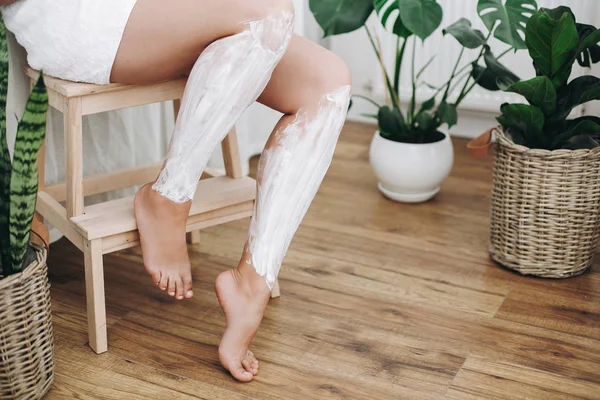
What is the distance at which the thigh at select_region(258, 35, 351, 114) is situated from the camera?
1.48 metres

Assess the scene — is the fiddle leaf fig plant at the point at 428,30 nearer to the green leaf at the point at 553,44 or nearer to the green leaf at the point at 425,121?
the green leaf at the point at 425,121

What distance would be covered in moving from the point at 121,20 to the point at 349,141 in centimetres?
146

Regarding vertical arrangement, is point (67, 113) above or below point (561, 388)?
above

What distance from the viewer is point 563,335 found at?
1.56 metres

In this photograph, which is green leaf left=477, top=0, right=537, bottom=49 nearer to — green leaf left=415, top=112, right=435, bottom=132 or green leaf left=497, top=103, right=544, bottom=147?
green leaf left=497, top=103, right=544, bottom=147

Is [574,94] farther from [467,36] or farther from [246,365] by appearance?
[246,365]

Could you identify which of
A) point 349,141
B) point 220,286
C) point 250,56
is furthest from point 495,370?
point 349,141

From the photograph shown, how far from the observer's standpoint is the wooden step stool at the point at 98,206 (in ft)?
4.70

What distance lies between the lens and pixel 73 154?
1.45m

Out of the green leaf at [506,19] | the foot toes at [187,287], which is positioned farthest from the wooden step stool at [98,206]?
the green leaf at [506,19]

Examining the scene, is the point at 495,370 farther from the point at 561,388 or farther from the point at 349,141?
the point at 349,141

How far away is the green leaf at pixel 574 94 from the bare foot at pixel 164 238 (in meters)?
0.84

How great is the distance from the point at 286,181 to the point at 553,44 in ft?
2.11

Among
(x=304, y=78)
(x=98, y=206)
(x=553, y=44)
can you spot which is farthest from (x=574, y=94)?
(x=98, y=206)
